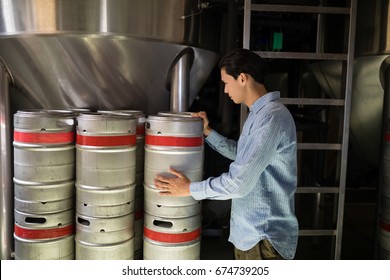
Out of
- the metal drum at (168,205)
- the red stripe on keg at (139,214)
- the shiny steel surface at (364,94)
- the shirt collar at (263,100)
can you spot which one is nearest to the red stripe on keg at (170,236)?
the metal drum at (168,205)

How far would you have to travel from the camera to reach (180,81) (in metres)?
2.42

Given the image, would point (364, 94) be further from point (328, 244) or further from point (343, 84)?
point (328, 244)

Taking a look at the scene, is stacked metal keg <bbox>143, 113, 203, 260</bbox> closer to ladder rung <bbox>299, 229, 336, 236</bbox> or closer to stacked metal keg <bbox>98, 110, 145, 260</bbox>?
stacked metal keg <bbox>98, 110, 145, 260</bbox>

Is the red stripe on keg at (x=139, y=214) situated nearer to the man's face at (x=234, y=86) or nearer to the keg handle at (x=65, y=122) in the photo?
the keg handle at (x=65, y=122)

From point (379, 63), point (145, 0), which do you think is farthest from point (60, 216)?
point (379, 63)

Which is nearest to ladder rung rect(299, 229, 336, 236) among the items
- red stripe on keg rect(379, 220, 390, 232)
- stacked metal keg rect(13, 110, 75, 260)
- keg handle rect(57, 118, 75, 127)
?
red stripe on keg rect(379, 220, 390, 232)

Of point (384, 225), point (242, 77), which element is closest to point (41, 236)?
point (242, 77)

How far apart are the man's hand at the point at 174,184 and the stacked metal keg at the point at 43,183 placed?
0.53 metres

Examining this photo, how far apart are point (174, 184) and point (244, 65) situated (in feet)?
2.06

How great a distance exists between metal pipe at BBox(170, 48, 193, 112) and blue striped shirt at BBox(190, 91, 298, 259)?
870 millimetres

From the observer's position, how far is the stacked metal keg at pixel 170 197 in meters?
1.88

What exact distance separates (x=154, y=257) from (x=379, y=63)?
198 cm

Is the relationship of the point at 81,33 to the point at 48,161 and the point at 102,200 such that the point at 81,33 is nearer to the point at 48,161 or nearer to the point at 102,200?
the point at 48,161

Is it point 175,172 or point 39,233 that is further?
point 39,233
